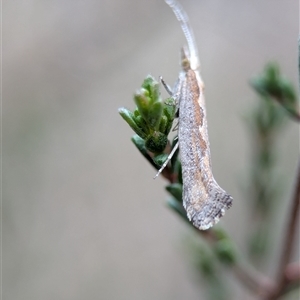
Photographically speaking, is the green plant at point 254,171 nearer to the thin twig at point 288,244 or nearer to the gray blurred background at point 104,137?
the thin twig at point 288,244

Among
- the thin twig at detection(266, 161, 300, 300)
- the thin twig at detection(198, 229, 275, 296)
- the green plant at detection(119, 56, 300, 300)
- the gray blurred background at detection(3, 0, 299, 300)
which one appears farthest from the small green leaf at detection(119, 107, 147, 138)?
the gray blurred background at detection(3, 0, 299, 300)

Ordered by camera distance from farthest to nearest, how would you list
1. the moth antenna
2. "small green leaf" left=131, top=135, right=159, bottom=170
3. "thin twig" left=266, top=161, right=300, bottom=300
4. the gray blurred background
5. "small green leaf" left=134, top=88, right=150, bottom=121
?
the gray blurred background
the moth antenna
"thin twig" left=266, top=161, right=300, bottom=300
"small green leaf" left=131, top=135, right=159, bottom=170
"small green leaf" left=134, top=88, right=150, bottom=121

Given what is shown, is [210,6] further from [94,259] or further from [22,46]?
[94,259]

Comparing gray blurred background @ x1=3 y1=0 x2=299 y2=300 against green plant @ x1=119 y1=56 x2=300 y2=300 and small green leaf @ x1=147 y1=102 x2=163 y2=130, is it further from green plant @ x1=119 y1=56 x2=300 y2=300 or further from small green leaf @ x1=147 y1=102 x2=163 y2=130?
small green leaf @ x1=147 y1=102 x2=163 y2=130

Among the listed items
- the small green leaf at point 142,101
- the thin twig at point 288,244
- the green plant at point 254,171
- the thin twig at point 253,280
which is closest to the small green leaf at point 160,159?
the green plant at point 254,171

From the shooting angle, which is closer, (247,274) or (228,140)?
(247,274)

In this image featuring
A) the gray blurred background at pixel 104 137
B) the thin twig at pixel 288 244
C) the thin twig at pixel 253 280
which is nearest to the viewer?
the thin twig at pixel 288 244

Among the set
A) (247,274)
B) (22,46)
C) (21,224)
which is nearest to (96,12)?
(22,46)
